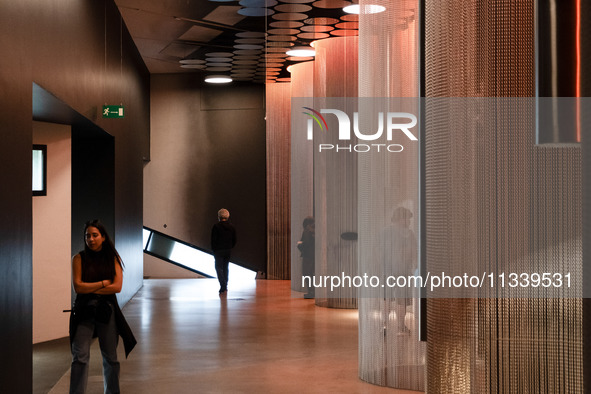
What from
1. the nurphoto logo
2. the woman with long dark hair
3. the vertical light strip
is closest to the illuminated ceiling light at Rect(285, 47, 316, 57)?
the nurphoto logo

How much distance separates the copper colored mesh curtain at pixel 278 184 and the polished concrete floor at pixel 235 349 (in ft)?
11.8

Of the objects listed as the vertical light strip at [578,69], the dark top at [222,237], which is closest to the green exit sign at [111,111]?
the dark top at [222,237]

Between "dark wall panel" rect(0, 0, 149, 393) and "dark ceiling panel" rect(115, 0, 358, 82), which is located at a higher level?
"dark ceiling panel" rect(115, 0, 358, 82)

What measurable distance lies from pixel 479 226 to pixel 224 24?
28.8 feet

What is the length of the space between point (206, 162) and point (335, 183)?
9.91 m

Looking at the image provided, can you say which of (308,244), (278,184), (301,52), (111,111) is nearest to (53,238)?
(111,111)

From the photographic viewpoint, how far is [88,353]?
553 cm

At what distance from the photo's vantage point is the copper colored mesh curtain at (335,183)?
741 cm

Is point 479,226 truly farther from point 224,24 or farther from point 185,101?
point 185,101

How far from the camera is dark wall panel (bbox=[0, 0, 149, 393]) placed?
4.94 meters

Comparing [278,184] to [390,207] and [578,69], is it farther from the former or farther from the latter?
[578,69]

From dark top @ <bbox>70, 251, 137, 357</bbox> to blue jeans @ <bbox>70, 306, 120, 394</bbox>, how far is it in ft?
0.13

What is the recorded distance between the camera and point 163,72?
1744cm

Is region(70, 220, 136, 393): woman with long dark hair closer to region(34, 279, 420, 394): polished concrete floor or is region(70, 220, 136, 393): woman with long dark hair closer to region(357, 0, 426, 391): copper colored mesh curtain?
region(34, 279, 420, 394): polished concrete floor
